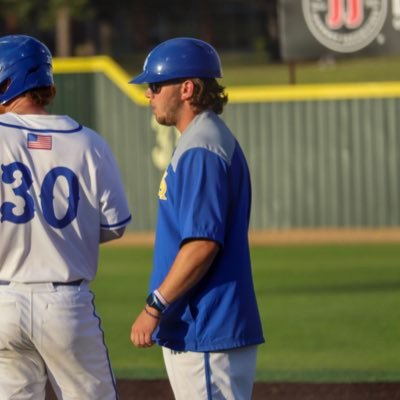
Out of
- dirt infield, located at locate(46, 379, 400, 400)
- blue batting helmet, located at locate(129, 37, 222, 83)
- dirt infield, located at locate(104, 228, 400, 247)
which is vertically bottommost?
dirt infield, located at locate(104, 228, 400, 247)

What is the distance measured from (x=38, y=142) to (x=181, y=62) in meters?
0.58

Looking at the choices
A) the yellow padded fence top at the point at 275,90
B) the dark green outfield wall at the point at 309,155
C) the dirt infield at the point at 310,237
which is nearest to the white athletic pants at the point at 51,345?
the dirt infield at the point at 310,237

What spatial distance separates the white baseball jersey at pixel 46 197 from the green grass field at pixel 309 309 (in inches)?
158

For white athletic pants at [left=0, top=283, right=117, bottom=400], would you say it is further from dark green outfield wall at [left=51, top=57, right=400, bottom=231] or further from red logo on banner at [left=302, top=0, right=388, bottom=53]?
dark green outfield wall at [left=51, top=57, right=400, bottom=231]

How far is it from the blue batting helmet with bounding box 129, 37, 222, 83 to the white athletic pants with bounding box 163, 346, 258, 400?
0.93 meters

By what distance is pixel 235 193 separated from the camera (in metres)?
4.36

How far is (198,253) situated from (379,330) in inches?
272

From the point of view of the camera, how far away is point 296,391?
768 cm

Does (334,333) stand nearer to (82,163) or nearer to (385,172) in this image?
(82,163)

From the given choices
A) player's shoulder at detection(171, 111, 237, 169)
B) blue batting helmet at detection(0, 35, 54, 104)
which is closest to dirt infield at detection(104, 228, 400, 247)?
blue batting helmet at detection(0, 35, 54, 104)

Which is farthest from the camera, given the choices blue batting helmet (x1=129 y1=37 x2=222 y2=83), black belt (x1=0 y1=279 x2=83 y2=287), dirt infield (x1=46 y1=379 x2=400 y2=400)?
dirt infield (x1=46 y1=379 x2=400 y2=400)

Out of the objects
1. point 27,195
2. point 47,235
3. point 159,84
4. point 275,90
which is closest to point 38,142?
point 27,195

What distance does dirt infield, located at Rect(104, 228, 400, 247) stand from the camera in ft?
60.4

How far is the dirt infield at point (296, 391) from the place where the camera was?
7.51 m
